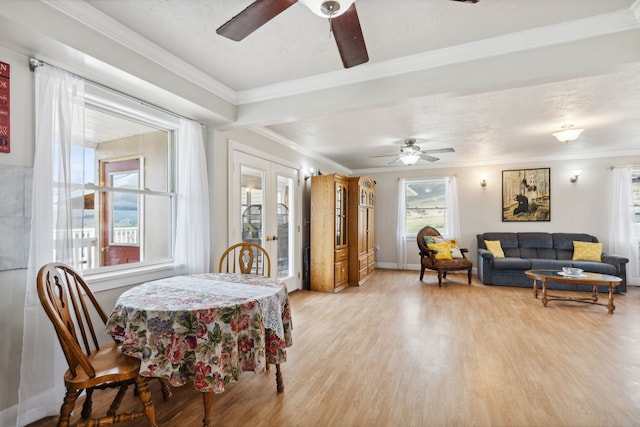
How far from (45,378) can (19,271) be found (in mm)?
679

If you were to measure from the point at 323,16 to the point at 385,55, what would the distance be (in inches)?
41.9

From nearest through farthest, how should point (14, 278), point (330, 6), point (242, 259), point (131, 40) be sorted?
point (330, 6) → point (14, 278) → point (131, 40) → point (242, 259)

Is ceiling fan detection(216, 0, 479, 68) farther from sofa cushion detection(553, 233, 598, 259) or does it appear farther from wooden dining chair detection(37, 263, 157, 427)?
sofa cushion detection(553, 233, 598, 259)

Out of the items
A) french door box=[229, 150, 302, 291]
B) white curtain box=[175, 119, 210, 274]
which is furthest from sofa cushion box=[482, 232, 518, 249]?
white curtain box=[175, 119, 210, 274]

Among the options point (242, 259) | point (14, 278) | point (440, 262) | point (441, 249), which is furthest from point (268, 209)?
point (441, 249)

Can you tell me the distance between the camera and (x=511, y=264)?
5.31m

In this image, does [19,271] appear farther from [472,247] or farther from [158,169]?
[472,247]

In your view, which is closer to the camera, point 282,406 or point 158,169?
point 282,406

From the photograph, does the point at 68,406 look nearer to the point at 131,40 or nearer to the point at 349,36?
the point at 131,40

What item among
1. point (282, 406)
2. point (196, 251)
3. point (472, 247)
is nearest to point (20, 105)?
point (196, 251)

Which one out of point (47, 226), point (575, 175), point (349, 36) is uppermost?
point (349, 36)

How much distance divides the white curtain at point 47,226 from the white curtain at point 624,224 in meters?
7.86

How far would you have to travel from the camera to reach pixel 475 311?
3.99m

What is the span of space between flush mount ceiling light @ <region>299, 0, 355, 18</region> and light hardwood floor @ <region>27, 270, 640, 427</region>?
2.24 m
